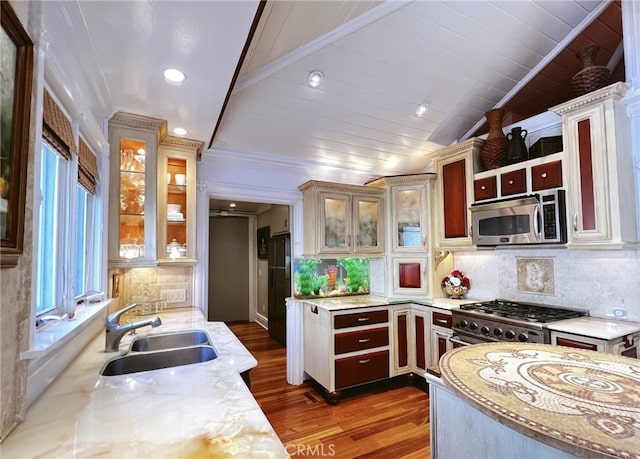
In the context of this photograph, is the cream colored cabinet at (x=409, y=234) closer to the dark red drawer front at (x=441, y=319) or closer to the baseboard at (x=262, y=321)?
the dark red drawer front at (x=441, y=319)

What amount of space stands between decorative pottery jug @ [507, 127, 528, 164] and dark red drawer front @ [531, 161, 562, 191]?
23 cm

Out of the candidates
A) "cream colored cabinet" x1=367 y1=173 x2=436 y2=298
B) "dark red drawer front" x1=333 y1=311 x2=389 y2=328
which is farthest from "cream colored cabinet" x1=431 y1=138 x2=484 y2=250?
"dark red drawer front" x1=333 y1=311 x2=389 y2=328

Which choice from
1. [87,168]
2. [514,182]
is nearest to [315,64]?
[87,168]

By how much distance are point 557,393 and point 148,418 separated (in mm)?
1310

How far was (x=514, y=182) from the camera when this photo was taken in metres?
2.85

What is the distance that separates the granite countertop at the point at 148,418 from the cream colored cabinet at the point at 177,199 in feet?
4.56

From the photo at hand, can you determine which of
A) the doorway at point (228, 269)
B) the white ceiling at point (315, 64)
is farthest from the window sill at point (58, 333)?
the doorway at point (228, 269)

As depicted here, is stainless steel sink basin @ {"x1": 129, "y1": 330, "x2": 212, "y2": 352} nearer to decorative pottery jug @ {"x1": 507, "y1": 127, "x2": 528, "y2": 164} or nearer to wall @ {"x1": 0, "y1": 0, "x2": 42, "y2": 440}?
wall @ {"x1": 0, "y1": 0, "x2": 42, "y2": 440}

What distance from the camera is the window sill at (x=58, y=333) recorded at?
1.01 metres

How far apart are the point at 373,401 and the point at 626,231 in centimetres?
243

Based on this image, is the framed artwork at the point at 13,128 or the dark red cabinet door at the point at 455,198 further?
the dark red cabinet door at the point at 455,198

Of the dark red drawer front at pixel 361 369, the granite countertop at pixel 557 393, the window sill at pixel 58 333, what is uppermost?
the window sill at pixel 58 333

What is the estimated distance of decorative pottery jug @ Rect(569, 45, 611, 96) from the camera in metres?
2.45

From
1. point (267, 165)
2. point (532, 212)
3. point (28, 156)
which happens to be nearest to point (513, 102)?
point (532, 212)
